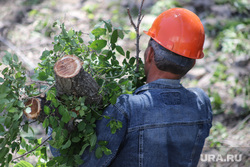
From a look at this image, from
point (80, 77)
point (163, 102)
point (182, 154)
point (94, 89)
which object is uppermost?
point (80, 77)

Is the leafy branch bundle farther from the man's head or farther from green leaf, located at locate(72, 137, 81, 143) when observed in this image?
the man's head

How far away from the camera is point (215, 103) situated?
181 inches

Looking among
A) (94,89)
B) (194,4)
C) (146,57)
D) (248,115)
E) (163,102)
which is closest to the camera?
(94,89)

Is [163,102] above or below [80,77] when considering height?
below

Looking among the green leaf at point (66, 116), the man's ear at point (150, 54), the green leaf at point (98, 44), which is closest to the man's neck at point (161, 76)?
the man's ear at point (150, 54)

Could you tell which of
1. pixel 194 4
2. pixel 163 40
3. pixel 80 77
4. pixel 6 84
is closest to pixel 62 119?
pixel 80 77

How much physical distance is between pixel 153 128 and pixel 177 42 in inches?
25.1

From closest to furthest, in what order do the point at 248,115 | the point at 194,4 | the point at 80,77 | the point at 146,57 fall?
the point at 80,77
the point at 146,57
the point at 248,115
the point at 194,4

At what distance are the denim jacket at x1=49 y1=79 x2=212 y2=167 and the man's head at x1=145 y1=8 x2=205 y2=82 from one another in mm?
135

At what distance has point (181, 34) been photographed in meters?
2.14

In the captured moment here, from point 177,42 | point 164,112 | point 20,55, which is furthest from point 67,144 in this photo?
point 20,55

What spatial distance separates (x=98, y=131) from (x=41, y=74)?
0.54 m

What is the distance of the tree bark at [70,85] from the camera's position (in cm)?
172

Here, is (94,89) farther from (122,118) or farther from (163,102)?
(163,102)
